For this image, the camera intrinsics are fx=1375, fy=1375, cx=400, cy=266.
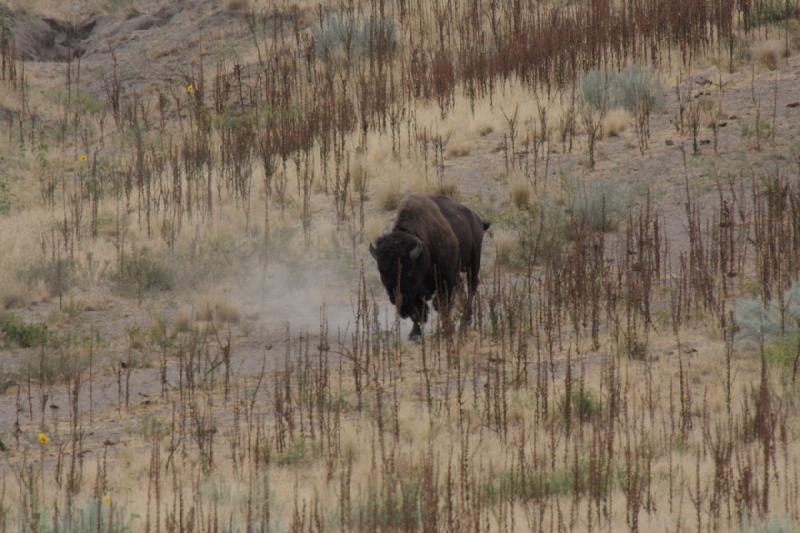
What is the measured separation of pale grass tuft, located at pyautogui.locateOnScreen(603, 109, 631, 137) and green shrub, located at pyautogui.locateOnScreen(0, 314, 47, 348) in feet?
29.1

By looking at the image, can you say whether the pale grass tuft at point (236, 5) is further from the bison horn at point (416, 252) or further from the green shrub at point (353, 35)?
the bison horn at point (416, 252)

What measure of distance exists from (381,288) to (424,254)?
2.94 metres

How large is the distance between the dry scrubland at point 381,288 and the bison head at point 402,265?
1.72 feet

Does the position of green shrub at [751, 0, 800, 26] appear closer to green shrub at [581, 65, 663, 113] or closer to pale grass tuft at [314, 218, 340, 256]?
green shrub at [581, 65, 663, 113]

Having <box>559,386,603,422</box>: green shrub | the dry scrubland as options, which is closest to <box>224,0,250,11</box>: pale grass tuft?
the dry scrubland

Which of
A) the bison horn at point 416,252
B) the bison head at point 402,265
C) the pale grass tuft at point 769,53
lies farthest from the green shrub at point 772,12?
the bison horn at point 416,252

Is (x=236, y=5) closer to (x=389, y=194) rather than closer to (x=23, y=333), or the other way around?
(x=389, y=194)

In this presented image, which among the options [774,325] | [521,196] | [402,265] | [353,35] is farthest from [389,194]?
[353,35]

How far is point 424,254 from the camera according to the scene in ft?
44.6

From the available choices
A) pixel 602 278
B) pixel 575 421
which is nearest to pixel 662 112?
pixel 602 278

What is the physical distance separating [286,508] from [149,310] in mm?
8333

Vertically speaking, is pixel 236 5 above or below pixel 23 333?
above

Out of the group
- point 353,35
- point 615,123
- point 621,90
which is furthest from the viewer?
point 353,35

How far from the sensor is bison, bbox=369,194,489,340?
13234 millimetres
